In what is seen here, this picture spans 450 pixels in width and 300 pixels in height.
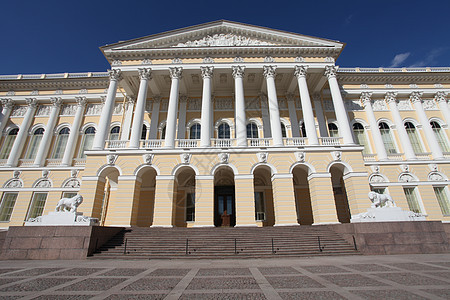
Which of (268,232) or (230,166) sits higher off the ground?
(230,166)

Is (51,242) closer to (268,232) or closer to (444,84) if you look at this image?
(268,232)

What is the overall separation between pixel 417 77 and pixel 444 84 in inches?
122

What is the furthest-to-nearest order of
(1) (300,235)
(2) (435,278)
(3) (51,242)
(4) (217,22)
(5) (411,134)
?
(5) (411,134)
(4) (217,22)
(1) (300,235)
(3) (51,242)
(2) (435,278)

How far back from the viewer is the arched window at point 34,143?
20.3 meters

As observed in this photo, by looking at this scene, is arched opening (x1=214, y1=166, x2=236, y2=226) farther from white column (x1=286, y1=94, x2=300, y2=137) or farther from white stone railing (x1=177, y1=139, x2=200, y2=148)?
white column (x1=286, y1=94, x2=300, y2=137)

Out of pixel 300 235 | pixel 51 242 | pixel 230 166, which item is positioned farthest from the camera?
pixel 230 166

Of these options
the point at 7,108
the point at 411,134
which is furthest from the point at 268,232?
the point at 7,108

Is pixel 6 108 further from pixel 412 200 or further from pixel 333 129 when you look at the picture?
pixel 412 200

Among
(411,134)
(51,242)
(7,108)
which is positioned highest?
(7,108)

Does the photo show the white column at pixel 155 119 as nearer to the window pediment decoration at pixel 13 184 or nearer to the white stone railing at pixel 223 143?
the white stone railing at pixel 223 143

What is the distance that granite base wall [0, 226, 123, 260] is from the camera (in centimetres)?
937

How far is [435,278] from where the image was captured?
4.92m

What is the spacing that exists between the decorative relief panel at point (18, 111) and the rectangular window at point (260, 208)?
24.6m

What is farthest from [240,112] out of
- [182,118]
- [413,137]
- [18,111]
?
[18,111]
